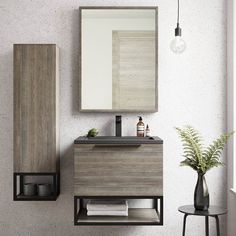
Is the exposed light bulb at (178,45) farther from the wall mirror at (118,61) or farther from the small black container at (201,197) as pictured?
the small black container at (201,197)

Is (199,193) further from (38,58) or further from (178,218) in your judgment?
(38,58)

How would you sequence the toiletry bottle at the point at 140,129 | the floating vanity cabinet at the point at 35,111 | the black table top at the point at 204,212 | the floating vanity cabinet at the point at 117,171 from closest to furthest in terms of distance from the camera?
1. the black table top at the point at 204,212
2. the floating vanity cabinet at the point at 117,171
3. the floating vanity cabinet at the point at 35,111
4. the toiletry bottle at the point at 140,129

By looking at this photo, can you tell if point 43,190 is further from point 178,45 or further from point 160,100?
point 178,45

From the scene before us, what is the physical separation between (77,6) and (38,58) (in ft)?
1.79

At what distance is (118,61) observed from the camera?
3.29 m

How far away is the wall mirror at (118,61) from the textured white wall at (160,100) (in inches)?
3.3

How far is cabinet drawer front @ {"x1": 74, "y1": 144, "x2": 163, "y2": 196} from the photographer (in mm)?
2963

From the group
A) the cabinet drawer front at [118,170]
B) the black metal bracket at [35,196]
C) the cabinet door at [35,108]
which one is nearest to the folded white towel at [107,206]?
the cabinet drawer front at [118,170]

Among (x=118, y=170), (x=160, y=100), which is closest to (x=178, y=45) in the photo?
(x=160, y=100)

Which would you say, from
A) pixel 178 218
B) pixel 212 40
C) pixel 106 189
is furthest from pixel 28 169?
pixel 212 40

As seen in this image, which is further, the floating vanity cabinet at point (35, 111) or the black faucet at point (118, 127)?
the black faucet at point (118, 127)

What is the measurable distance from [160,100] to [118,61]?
0.45 meters

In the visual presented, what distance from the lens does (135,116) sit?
3.34 meters

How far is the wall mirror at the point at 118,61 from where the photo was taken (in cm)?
327
